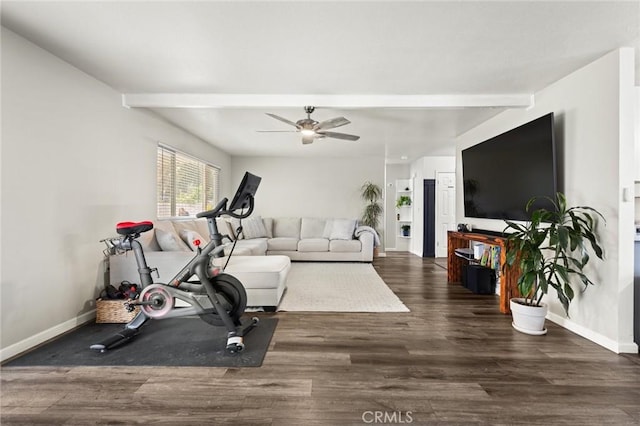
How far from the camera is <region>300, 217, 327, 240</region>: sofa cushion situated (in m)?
6.50

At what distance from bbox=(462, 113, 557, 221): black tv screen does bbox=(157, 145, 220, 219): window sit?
175 inches

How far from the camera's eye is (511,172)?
329 centimetres

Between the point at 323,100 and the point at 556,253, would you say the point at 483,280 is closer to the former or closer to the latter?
the point at 556,253

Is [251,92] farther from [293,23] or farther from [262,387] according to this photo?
[262,387]

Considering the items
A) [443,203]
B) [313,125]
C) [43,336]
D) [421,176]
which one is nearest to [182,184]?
[313,125]

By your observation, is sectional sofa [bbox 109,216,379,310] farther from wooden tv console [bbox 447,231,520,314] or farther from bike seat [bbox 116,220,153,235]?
wooden tv console [bbox 447,231,520,314]

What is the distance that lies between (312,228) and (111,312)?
4.28 meters

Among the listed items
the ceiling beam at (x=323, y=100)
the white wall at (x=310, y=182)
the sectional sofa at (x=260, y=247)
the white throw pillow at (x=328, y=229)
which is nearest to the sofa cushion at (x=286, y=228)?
the sectional sofa at (x=260, y=247)

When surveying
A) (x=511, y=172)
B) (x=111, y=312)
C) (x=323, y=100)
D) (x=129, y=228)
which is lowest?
(x=111, y=312)

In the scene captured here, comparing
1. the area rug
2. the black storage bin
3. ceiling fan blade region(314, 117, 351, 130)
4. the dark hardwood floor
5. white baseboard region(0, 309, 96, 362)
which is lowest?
the dark hardwood floor

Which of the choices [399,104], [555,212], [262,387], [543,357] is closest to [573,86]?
[555,212]

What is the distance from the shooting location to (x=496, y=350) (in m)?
2.22

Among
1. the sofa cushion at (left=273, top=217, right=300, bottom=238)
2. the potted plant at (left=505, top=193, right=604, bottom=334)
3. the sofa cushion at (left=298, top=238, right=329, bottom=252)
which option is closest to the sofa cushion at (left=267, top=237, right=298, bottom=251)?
the sofa cushion at (left=298, top=238, right=329, bottom=252)

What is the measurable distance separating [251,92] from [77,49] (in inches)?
57.7
